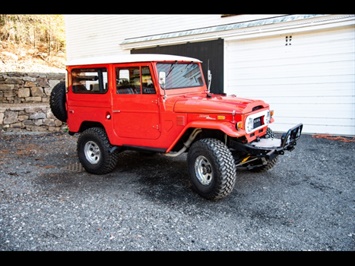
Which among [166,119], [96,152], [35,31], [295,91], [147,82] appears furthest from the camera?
[35,31]

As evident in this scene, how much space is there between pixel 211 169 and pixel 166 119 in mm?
1105

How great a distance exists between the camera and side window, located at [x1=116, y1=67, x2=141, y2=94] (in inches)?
211

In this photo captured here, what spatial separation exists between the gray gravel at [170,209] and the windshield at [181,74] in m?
1.62

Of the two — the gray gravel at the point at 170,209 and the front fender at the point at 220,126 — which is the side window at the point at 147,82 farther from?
Result: the gray gravel at the point at 170,209

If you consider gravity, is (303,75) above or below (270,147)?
above

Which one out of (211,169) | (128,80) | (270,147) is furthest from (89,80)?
(270,147)

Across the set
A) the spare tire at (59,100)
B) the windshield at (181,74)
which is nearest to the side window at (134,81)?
the windshield at (181,74)

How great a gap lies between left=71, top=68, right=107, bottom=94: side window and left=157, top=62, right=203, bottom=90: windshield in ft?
3.69

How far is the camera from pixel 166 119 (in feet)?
16.6

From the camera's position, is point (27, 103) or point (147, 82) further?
point (27, 103)

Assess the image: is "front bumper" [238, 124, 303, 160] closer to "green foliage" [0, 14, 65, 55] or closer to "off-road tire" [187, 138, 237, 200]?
"off-road tire" [187, 138, 237, 200]

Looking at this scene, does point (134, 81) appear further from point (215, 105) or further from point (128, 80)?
point (215, 105)

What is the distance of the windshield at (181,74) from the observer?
5324 millimetres

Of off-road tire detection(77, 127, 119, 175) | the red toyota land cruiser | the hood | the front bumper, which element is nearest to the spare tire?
the red toyota land cruiser
